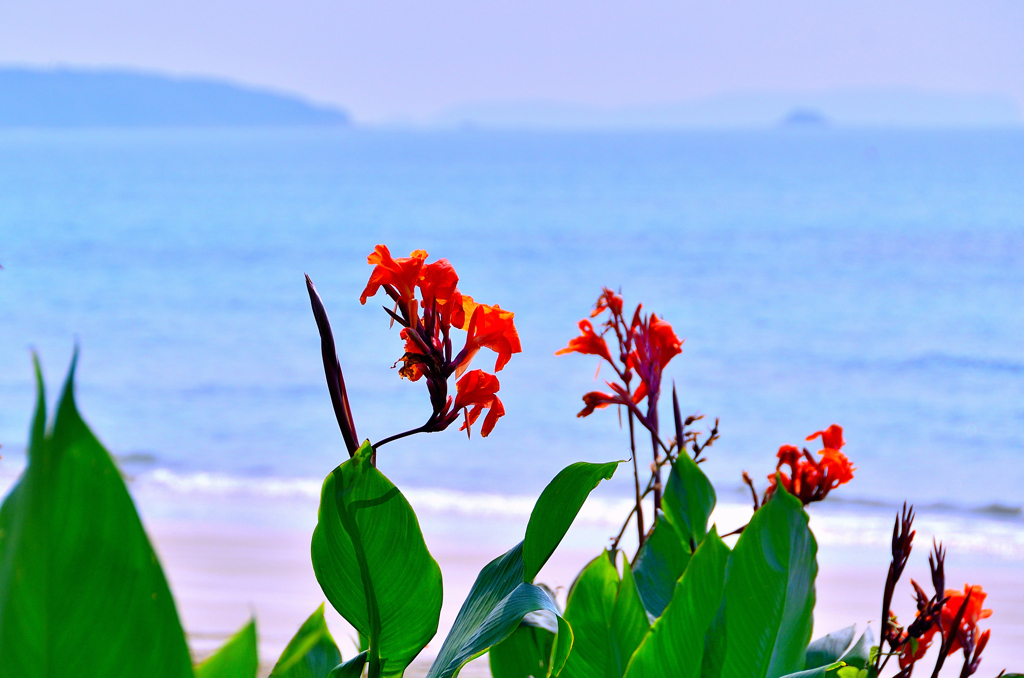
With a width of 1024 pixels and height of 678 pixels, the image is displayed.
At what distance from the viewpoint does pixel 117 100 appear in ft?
313

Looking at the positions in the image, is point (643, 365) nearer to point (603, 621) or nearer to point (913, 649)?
point (603, 621)

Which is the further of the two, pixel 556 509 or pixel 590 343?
pixel 590 343

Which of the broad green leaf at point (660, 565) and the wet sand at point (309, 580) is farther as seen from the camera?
the wet sand at point (309, 580)

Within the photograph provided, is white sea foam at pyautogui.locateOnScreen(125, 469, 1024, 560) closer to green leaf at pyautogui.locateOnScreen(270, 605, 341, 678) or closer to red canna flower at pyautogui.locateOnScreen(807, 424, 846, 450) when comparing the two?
red canna flower at pyautogui.locateOnScreen(807, 424, 846, 450)

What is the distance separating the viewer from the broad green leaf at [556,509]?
0.70m

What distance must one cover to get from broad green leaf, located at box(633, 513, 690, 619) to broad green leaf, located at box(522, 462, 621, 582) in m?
0.30

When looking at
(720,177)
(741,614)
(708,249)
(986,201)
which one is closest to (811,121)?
(720,177)

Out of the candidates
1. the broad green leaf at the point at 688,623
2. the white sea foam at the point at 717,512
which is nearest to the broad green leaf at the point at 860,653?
the broad green leaf at the point at 688,623

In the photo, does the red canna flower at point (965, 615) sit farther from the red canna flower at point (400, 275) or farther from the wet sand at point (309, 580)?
the wet sand at point (309, 580)

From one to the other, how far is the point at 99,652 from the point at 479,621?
0.38 meters

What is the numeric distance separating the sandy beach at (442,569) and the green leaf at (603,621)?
1.81 metres

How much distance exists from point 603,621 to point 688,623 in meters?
0.12

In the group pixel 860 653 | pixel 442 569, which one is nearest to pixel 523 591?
pixel 860 653

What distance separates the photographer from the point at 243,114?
11769 cm
